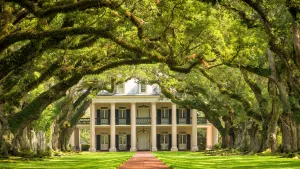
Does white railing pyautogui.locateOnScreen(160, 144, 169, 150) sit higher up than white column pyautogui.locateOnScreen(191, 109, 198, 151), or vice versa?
white column pyautogui.locateOnScreen(191, 109, 198, 151)

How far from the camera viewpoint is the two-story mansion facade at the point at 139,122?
6756cm

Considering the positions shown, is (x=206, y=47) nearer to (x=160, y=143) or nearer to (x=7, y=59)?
(x=7, y=59)

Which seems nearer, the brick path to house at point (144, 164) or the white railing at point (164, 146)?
the brick path to house at point (144, 164)

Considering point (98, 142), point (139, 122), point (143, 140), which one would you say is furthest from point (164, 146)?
point (98, 142)

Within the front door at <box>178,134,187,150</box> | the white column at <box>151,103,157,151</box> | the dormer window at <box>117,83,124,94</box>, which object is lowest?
the front door at <box>178,134,187,150</box>

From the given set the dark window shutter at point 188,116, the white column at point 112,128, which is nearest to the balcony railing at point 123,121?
the white column at point 112,128

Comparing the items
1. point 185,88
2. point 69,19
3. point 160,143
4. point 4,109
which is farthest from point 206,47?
point 160,143

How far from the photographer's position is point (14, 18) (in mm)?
18594

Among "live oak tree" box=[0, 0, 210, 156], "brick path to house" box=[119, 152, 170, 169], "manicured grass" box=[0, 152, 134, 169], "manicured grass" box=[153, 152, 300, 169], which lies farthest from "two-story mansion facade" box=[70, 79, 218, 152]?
"live oak tree" box=[0, 0, 210, 156]

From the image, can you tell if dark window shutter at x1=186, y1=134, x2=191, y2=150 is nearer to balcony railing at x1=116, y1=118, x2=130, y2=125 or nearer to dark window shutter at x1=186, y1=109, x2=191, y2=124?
dark window shutter at x1=186, y1=109, x2=191, y2=124

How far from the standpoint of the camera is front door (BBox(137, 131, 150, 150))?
231ft

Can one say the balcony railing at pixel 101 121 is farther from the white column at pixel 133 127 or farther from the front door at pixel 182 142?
the front door at pixel 182 142

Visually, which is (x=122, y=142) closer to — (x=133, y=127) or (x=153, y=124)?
(x=133, y=127)

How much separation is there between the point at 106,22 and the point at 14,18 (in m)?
3.33
